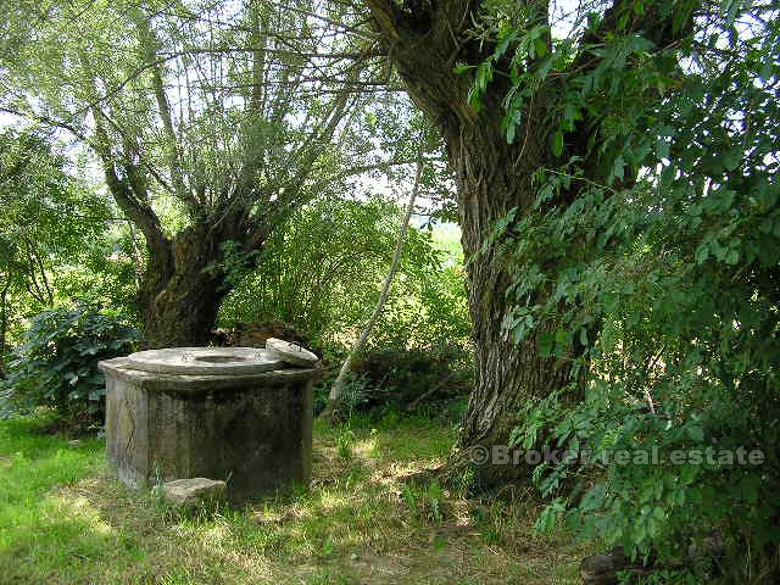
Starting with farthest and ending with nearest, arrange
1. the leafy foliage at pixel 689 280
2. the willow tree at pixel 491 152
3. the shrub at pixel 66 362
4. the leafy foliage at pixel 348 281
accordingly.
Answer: the leafy foliage at pixel 348 281, the shrub at pixel 66 362, the willow tree at pixel 491 152, the leafy foliage at pixel 689 280

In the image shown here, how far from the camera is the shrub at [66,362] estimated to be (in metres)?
6.38

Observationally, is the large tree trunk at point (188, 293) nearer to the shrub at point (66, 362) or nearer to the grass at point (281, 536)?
the shrub at point (66, 362)

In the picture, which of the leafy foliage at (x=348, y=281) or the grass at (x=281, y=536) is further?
the leafy foliage at (x=348, y=281)

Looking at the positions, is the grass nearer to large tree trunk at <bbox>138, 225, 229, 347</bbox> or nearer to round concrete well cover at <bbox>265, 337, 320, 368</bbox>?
round concrete well cover at <bbox>265, 337, 320, 368</bbox>

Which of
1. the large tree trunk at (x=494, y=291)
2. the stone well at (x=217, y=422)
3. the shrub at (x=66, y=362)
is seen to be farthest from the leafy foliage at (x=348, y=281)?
the large tree trunk at (x=494, y=291)

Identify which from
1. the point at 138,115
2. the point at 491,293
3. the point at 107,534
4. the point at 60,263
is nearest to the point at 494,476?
the point at 491,293

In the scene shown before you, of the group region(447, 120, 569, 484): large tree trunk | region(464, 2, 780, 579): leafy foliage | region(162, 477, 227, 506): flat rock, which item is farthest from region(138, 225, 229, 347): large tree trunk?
region(464, 2, 780, 579): leafy foliage

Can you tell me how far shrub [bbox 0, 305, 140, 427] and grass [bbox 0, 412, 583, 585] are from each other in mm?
1192

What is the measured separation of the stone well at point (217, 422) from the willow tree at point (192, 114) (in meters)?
2.16

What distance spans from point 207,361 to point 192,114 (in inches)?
103

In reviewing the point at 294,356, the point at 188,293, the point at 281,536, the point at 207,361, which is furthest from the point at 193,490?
the point at 188,293

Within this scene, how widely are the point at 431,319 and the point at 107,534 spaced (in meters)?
4.31

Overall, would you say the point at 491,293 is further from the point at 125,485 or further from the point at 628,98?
the point at 125,485

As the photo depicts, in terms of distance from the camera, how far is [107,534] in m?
3.98
